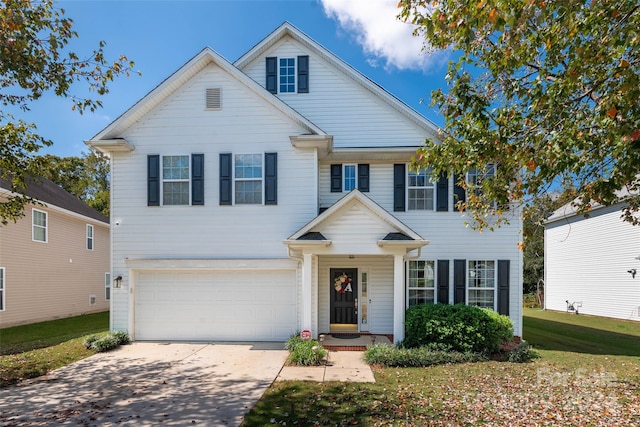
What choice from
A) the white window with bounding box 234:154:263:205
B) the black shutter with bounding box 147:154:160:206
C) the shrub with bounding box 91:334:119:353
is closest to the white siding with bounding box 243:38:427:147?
the white window with bounding box 234:154:263:205

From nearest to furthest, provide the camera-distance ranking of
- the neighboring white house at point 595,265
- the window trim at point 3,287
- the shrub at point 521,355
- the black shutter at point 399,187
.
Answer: the shrub at point 521,355, the black shutter at point 399,187, the window trim at point 3,287, the neighboring white house at point 595,265

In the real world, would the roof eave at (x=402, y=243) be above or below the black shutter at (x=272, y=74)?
below

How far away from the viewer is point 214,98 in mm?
11281

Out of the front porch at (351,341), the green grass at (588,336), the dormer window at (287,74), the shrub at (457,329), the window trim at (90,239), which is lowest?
the green grass at (588,336)

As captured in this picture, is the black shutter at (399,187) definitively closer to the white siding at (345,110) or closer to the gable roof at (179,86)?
the white siding at (345,110)

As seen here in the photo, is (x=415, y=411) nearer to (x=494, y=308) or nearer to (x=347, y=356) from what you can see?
(x=347, y=356)

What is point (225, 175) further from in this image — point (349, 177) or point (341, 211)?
point (349, 177)

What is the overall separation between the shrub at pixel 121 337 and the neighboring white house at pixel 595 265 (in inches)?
695

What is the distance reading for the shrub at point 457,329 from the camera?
9.31 m

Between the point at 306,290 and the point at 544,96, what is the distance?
7.26 meters

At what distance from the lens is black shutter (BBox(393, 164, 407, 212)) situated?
1196cm

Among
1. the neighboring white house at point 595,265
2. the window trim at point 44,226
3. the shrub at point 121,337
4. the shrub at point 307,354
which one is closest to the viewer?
the shrub at point 307,354

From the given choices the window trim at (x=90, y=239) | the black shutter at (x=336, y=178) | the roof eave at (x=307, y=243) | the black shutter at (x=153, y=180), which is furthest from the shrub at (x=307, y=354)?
the window trim at (x=90, y=239)

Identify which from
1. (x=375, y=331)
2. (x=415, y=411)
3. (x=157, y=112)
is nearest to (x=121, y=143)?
(x=157, y=112)
